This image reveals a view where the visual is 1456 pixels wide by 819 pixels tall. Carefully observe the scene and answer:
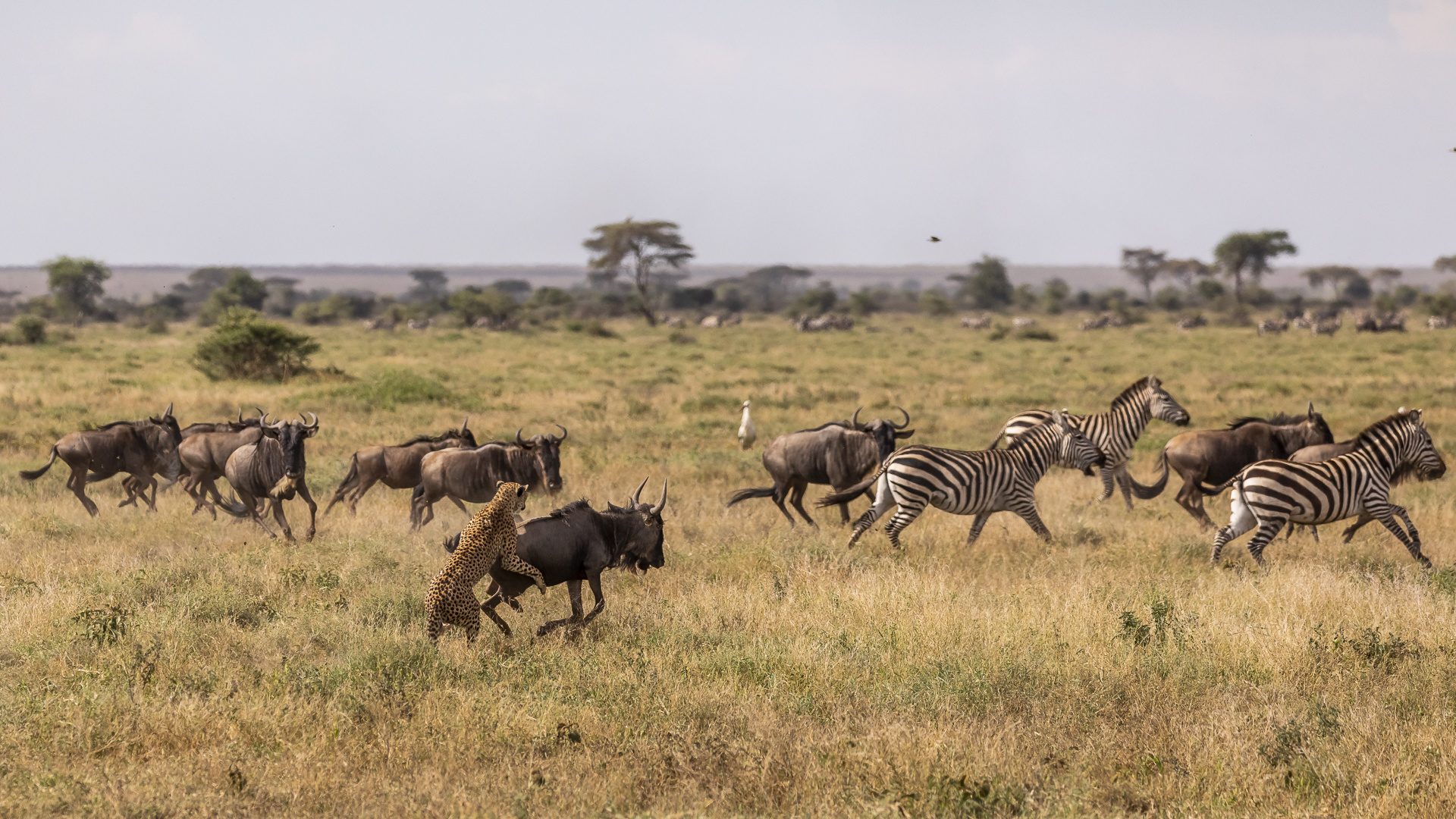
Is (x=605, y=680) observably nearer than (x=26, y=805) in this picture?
No

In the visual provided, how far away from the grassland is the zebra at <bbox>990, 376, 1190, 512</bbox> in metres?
0.66

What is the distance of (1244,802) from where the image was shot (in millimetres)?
5441

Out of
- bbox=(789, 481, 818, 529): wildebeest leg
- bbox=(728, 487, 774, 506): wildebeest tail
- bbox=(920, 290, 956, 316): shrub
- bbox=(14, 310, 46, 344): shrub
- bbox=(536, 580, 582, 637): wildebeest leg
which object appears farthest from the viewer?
bbox=(920, 290, 956, 316): shrub

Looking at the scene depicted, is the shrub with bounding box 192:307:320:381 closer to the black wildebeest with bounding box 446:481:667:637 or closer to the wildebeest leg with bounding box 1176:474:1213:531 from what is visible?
the wildebeest leg with bounding box 1176:474:1213:531

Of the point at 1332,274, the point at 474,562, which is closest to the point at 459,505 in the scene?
the point at 474,562

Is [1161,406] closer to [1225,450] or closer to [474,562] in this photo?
[1225,450]

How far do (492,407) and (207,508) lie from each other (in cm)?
958

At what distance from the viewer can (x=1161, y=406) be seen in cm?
1518

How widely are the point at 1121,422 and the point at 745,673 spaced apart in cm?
915

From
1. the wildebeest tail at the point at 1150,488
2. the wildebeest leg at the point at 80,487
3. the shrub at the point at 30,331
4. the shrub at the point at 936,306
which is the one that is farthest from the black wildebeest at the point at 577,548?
the shrub at the point at 936,306

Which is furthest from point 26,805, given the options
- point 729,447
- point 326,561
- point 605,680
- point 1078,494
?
point 729,447

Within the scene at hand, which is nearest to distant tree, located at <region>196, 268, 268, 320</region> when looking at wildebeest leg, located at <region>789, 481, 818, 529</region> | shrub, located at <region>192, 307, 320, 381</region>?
shrub, located at <region>192, 307, 320, 381</region>

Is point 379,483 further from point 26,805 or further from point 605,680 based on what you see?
point 26,805

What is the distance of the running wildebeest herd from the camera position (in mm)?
7809
